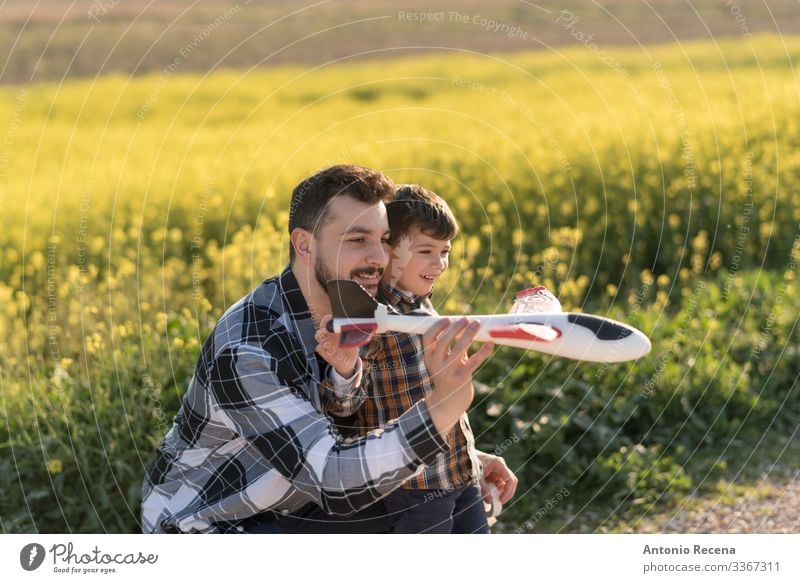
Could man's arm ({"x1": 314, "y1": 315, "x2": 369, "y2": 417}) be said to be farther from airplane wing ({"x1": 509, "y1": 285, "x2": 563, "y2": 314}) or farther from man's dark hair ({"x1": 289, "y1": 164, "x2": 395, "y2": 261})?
airplane wing ({"x1": 509, "y1": 285, "x2": 563, "y2": 314})

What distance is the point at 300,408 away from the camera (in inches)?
118

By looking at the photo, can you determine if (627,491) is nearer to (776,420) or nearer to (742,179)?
(776,420)

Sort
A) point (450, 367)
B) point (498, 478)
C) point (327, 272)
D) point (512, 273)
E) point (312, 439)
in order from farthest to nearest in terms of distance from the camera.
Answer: point (512, 273) < point (498, 478) < point (327, 272) < point (312, 439) < point (450, 367)

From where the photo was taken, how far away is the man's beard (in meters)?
3.18

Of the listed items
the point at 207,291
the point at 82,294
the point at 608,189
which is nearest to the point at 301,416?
the point at 82,294

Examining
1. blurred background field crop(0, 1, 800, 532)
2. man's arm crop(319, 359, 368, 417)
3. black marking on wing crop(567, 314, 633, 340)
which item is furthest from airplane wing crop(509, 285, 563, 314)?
blurred background field crop(0, 1, 800, 532)

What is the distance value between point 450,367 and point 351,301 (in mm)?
369

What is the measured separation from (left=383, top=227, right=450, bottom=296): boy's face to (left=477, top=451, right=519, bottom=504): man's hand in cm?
70

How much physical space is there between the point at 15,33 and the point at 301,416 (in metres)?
28.7

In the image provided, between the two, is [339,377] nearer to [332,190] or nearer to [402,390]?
[402,390]

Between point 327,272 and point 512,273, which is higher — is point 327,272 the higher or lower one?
the higher one
